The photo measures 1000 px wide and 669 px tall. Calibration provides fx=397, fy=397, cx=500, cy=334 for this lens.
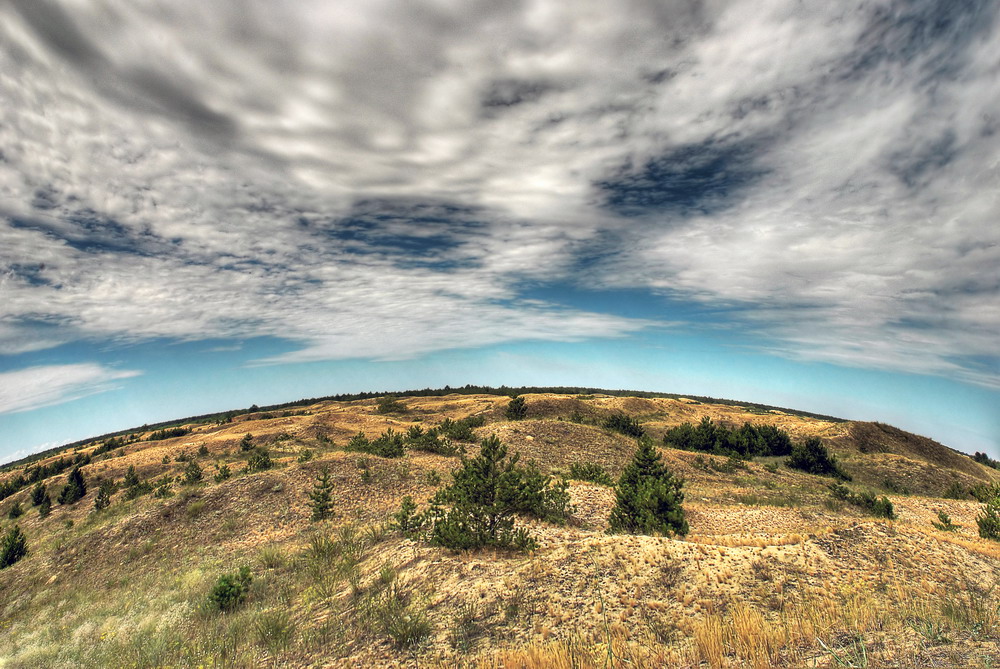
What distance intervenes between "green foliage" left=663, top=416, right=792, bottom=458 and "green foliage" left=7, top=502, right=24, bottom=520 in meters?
46.9

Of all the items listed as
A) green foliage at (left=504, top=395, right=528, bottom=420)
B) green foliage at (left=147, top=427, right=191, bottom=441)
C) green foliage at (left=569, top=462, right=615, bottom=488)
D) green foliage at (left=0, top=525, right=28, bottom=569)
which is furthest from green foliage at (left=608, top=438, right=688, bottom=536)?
green foliage at (left=147, top=427, right=191, bottom=441)

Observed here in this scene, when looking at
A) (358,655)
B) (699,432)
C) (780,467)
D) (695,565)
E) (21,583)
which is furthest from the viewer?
(699,432)

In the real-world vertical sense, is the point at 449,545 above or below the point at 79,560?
above

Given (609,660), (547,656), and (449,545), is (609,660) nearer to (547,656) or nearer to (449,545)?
(547,656)

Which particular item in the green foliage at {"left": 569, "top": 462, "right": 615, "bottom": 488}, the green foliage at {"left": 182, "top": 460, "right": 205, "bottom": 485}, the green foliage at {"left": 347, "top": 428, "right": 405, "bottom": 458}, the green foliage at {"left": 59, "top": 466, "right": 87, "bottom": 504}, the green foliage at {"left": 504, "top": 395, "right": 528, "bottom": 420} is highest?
the green foliage at {"left": 504, "top": 395, "right": 528, "bottom": 420}

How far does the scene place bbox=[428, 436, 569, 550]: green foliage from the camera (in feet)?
34.0

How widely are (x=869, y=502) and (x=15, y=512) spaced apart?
50218mm

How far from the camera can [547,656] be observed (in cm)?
589

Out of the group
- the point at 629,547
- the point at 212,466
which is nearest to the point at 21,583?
the point at 212,466

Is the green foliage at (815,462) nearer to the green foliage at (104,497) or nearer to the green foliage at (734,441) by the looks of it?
the green foliage at (734,441)

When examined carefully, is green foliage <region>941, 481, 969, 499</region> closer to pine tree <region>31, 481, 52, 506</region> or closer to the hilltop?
the hilltop

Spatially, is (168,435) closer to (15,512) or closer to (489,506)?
(15,512)

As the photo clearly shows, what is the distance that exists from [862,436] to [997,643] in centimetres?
4171

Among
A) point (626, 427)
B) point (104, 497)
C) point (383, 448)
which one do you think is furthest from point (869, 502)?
point (104, 497)
